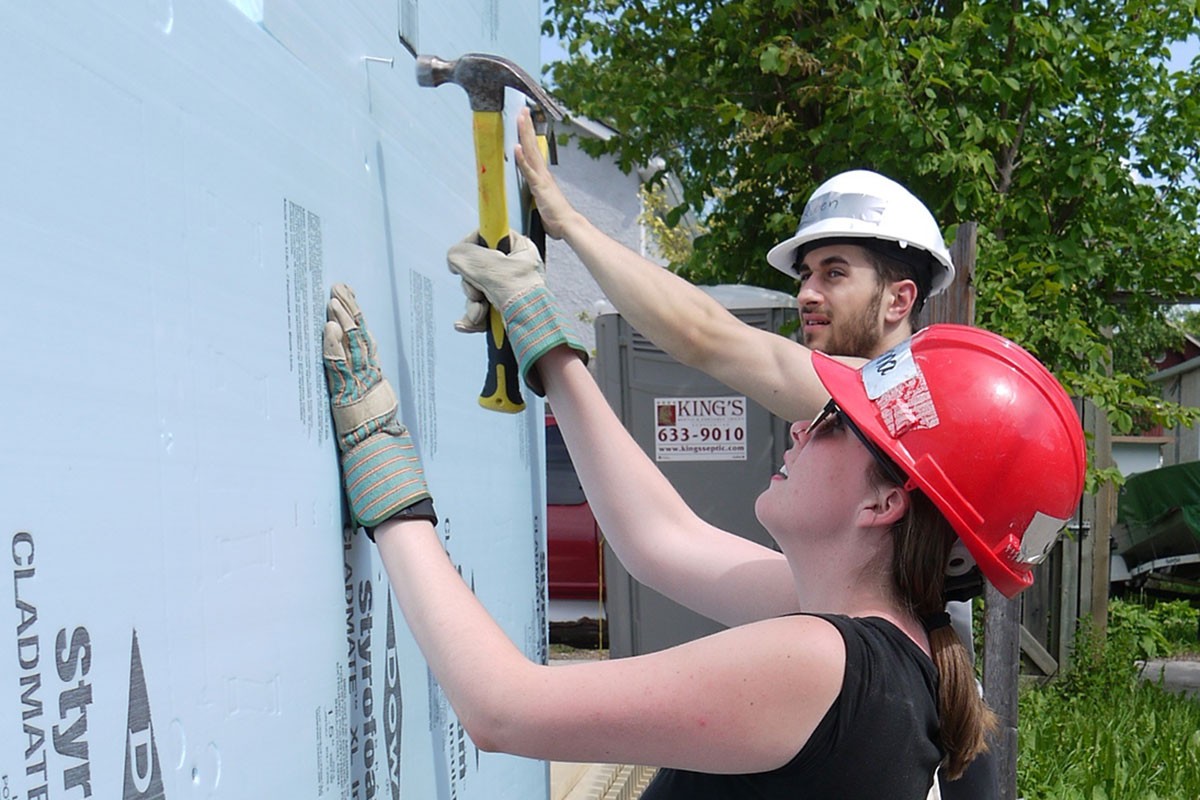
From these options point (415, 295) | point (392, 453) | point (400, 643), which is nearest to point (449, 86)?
point (415, 295)

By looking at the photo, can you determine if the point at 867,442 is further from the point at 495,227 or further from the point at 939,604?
the point at 495,227

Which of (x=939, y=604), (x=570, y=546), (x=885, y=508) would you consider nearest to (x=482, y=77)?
(x=885, y=508)

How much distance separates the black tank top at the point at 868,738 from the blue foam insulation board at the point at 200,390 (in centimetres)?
62

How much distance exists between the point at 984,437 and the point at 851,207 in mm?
1408

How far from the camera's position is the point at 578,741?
1337mm

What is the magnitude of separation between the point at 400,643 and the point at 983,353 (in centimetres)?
107

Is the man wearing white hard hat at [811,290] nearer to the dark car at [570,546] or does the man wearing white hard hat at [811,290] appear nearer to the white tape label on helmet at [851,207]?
the white tape label on helmet at [851,207]

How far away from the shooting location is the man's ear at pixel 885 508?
4.91 ft

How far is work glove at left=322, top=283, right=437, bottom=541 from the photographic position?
1589 mm

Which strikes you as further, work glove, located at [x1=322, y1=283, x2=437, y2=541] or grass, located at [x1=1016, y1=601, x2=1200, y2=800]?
grass, located at [x1=1016, y1=601, x2=1200, y2=800]

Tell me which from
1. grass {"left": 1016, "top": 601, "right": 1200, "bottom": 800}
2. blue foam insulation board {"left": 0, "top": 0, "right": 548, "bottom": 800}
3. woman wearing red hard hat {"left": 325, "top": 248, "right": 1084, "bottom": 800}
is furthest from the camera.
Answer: grass {"left": 1016, "top": 601, "right": 1200, "bottom": 800}

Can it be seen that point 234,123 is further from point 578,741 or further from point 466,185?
point 466,185

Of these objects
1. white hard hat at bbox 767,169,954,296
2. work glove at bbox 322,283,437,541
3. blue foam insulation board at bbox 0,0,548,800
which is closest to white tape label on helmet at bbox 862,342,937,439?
work glove at bbox 322,283,437,541

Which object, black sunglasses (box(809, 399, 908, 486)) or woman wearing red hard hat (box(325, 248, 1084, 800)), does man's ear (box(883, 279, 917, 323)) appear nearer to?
woman wearing red hard hat (box(325, 248, 1084, 800))
